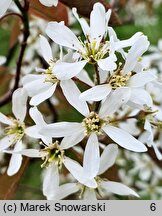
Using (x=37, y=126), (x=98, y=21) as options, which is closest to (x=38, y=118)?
(x=37, y=126)

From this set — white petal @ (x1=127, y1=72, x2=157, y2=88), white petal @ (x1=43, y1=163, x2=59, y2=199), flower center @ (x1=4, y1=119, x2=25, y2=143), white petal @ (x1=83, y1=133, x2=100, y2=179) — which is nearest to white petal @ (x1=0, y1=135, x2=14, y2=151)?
flower center @ (x1=4, y1=119, x2=25, y2=143)

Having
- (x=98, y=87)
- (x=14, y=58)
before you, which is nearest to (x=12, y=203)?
(x=98, y=87)

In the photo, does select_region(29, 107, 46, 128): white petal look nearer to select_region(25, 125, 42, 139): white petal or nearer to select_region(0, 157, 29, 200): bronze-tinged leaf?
select_region(25, 125, 42, 139): white petal

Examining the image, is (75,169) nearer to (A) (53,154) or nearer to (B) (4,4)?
(A) (53,154)

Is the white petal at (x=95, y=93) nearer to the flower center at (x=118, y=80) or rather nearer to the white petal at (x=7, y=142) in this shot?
the flower center at (x=118, y=80)

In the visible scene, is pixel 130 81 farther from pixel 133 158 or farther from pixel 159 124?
pixel 133 158

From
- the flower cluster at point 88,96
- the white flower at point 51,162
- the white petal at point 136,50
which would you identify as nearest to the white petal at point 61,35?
the flower cluster at point 88,96
